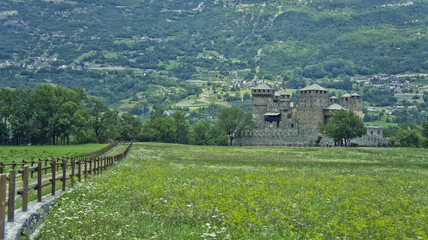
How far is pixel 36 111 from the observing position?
307ft

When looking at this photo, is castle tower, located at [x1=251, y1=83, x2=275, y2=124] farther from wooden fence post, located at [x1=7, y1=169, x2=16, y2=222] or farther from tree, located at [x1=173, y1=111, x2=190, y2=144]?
wooden fence post, located at [x1=7, y1=169, x2=16, y2=222]

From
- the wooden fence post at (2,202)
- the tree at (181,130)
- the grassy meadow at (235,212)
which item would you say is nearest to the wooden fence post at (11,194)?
the wooden fence post at (2,202)

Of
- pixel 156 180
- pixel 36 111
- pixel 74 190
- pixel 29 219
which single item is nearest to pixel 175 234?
pixel 29 219

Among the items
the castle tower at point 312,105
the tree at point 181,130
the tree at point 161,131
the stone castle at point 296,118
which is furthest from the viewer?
the tree at point 181,130

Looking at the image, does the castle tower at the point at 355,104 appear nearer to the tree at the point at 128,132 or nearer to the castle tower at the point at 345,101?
the castle tower at the point at 345,101

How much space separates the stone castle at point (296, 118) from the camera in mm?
113250

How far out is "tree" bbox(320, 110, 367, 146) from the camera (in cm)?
9903

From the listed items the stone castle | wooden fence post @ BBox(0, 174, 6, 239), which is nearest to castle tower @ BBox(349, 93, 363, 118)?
the stone castle

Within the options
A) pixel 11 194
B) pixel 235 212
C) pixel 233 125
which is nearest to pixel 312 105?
pixel 233 125

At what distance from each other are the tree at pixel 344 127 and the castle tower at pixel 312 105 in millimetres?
17761

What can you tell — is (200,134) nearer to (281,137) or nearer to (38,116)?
(281,137)

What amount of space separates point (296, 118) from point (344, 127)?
85.9 feet

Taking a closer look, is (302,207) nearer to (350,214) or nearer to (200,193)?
(350,214)

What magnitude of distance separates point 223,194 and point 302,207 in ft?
12.2
